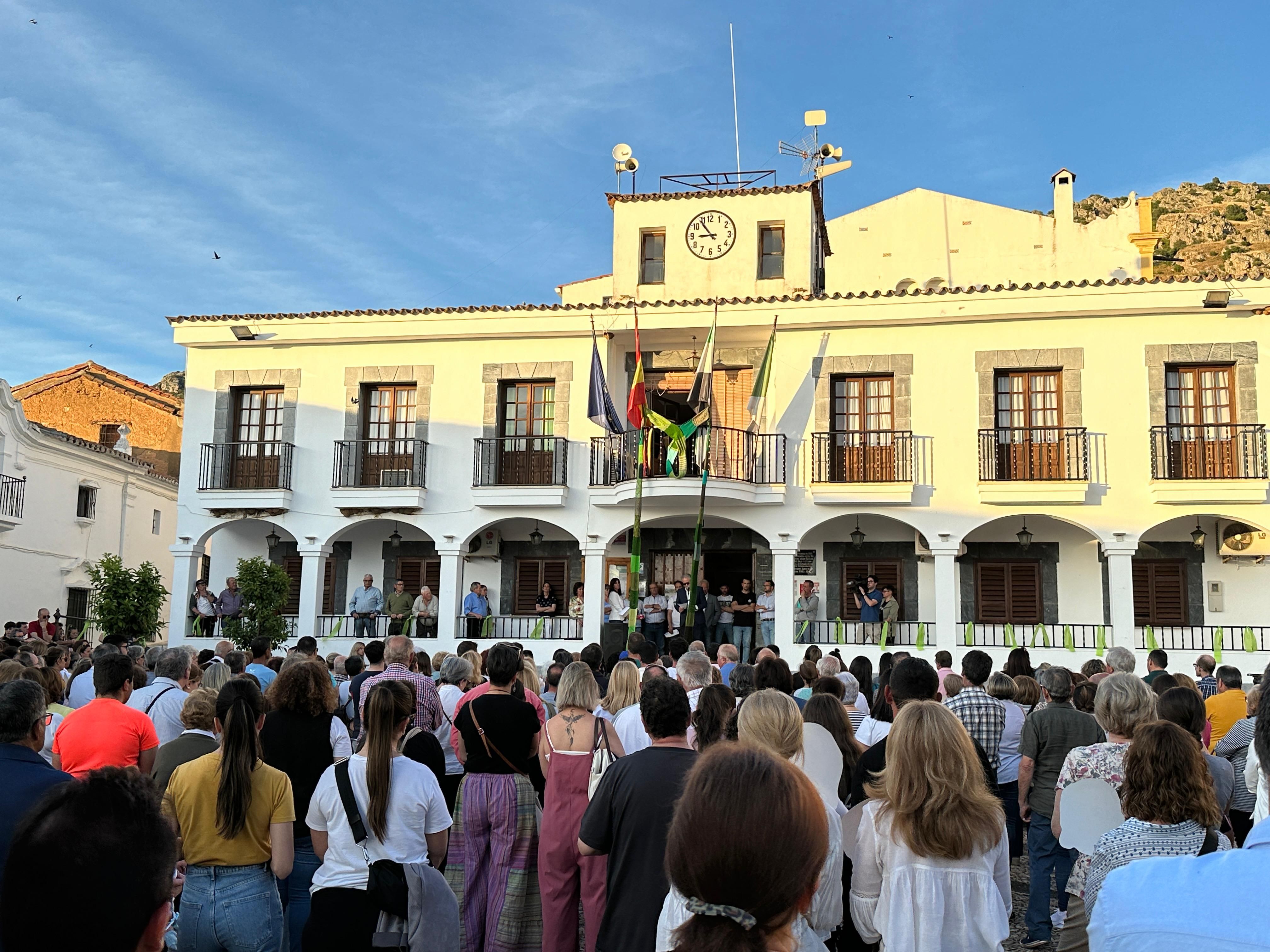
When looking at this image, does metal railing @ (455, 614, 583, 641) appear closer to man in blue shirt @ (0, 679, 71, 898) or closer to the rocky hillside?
man in blue shirt @ (0, 679, 71, 898)

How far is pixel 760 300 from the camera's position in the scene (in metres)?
18.2

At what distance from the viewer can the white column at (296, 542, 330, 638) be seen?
1922 centimetres

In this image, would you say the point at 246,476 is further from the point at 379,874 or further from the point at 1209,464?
the point at 379,874

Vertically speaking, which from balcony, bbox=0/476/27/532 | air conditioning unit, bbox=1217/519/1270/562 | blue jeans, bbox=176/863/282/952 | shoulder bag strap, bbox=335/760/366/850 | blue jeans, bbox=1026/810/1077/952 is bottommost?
blue jeans, bbox=1026/810/1077/952

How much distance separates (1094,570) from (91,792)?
1804cm

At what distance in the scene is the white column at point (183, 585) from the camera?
1966cm

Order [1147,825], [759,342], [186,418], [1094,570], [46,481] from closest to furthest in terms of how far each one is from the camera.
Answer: [1147,825] < [1094,570] < [759,342] < [186,418] < [46,481]

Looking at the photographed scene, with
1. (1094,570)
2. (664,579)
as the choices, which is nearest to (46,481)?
(664,579)

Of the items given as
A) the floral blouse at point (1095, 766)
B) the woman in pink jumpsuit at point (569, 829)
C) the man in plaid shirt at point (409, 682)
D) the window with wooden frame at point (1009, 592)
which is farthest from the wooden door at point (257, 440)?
the floral blouse at point (1095, 766)

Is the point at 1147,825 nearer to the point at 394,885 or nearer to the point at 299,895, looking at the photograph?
the point at 394,885

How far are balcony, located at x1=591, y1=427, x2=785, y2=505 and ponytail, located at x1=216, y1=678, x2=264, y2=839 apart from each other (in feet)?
44.7

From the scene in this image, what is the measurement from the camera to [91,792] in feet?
6.36

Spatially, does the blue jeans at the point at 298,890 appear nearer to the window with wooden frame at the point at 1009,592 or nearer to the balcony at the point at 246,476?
the window with wooden frame at the point at 1009,592

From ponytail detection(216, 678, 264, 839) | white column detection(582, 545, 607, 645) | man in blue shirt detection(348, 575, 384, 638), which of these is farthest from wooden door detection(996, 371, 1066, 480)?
ponytail detection(216, 678, 264, 839)
